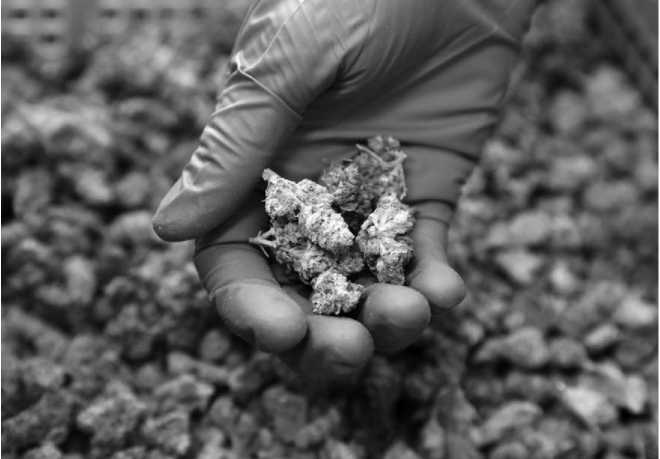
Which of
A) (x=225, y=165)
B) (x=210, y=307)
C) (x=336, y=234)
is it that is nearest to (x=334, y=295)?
(x=336, y=234)

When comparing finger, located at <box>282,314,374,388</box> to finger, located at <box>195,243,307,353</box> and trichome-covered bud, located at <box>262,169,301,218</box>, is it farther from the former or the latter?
trichome-covered bud, located at <box>262,169,301,218</box>

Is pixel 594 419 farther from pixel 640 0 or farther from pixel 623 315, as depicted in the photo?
pixel 640 0

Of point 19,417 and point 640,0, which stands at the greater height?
point 640,0

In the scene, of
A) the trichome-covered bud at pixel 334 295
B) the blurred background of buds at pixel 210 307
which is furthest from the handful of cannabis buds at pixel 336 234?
the blurred background of buds at pixel 210 307

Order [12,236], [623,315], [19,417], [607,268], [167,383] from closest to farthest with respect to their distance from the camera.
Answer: [19,417]
[167,383]
[12,236]
[623,315]
[607,268]

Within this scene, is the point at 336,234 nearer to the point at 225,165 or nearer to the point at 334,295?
the point at 334,295

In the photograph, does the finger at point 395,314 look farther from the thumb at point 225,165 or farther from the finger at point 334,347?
the thumb at point 225,165

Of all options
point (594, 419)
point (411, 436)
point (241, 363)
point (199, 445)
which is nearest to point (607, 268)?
point (594, 419)
